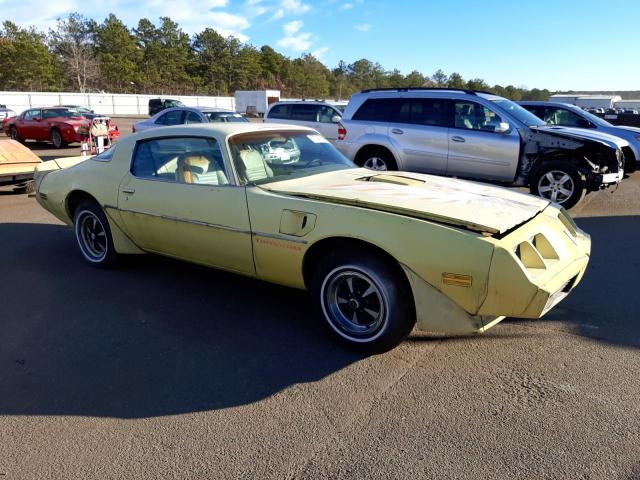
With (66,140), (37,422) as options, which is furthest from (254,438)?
(66,140)

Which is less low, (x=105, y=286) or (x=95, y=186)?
(x=95, y=186)

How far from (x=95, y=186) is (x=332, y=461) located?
384 cm

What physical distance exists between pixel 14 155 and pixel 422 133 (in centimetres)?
753

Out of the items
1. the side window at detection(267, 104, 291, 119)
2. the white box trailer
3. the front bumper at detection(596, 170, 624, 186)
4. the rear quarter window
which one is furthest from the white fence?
the front bumper at detection(596, 170, 624, 186)

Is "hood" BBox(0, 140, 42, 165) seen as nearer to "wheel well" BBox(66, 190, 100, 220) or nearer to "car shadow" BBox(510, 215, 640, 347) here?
"wheel well" BBox(66, 190, 100, 220)

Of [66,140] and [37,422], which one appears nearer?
[37,422]

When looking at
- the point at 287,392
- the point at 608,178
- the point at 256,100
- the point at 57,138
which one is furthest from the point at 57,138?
the point at 256,100

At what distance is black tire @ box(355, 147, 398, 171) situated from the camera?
31.2ft

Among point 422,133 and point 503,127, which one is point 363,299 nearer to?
point 503,127

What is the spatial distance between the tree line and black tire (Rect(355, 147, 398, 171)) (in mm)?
59145

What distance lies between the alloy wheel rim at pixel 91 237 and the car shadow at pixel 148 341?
0.56 feet

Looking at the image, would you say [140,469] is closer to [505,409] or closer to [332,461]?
[332,461]

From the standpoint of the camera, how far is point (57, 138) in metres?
18.3

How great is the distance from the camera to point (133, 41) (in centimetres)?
8375
